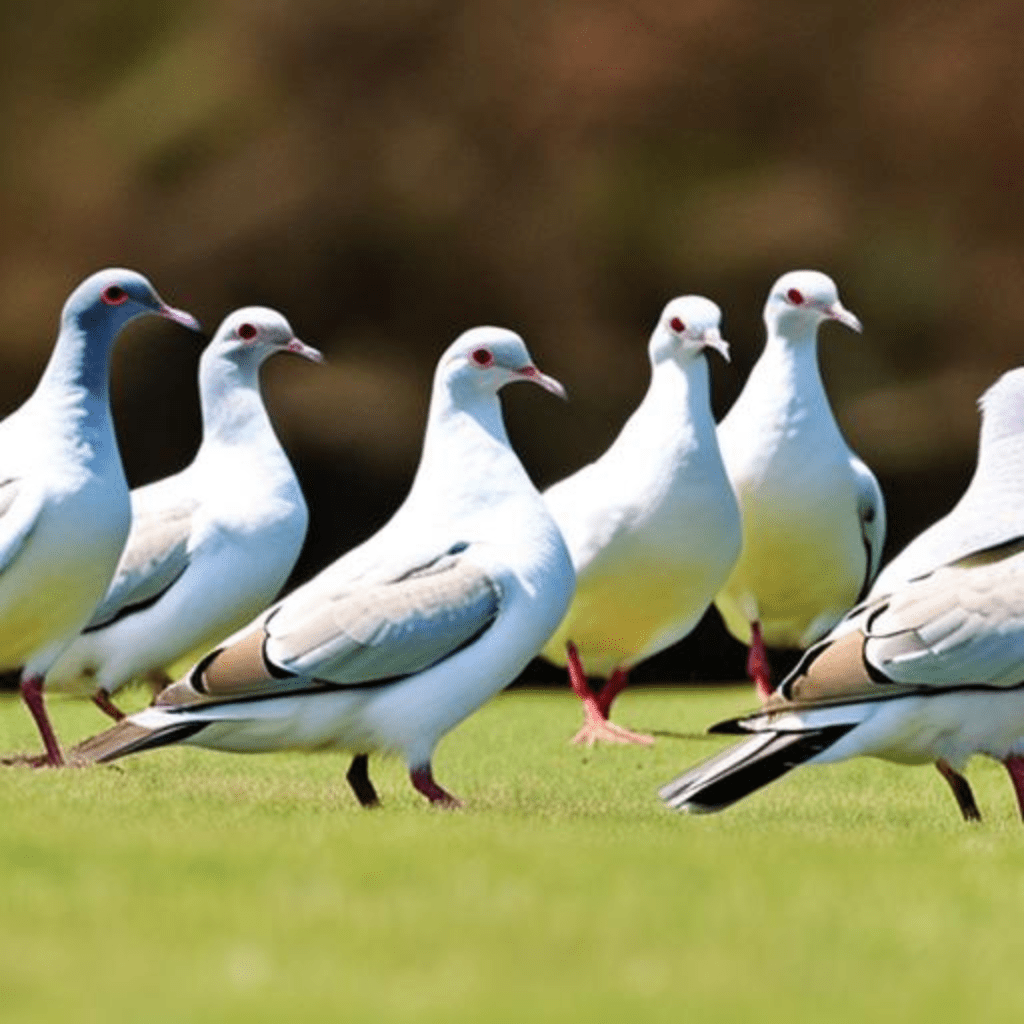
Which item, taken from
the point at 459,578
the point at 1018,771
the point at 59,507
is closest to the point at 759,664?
the point at 1018,771

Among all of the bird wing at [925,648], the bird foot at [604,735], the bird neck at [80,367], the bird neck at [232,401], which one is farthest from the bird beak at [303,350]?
the bird wing at [925,648]

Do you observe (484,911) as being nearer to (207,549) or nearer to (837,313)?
(207,549)

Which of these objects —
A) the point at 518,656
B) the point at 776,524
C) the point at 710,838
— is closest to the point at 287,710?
the point at 518,656

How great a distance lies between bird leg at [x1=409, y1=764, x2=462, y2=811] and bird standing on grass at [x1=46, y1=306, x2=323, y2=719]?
191 cm

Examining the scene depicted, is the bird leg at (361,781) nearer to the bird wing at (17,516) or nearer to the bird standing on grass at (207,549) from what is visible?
the bird wing at (17,516)

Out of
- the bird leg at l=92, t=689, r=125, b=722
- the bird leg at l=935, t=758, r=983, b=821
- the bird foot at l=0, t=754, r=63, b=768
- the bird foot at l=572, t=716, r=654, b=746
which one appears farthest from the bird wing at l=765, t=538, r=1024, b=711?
the bird foot at l=572, t=716, r=654, b=746

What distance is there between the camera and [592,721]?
10.5m

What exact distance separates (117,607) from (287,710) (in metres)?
2.23

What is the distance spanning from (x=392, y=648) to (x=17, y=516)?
58.0 inches

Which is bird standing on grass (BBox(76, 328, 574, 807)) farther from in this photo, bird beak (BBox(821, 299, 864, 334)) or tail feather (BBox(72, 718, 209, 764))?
bird beak (BBox(821, 299, 864, 334))

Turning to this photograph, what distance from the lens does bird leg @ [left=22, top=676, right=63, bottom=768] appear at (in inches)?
324

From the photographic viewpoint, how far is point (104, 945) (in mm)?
4383

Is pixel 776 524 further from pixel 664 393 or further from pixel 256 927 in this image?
pixel 256 927

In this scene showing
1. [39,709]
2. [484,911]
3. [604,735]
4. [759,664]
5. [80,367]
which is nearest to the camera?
[484,911]
